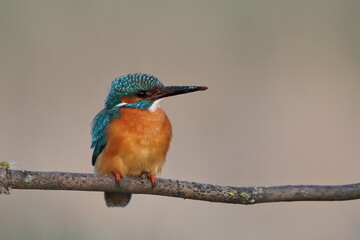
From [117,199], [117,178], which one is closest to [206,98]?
[117,199]

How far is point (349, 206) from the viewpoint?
121 inches

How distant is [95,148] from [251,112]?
4.20ft

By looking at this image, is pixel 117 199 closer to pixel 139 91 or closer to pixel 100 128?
pixel 100 128

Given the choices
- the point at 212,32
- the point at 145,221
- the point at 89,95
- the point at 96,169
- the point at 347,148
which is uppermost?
the point at 212,32

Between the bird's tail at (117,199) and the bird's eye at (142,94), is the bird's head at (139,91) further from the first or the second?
the bird's tail at (117,199)

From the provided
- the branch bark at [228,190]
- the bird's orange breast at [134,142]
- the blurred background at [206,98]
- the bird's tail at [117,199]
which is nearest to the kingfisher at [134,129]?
the bird's orange breast at [134,142]

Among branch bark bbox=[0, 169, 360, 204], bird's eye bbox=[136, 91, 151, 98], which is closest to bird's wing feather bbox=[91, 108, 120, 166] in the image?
bird's eye bbox=[136, 91, 151, 98]

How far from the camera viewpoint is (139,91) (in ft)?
7.52

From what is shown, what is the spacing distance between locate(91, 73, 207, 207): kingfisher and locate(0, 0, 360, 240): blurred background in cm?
53

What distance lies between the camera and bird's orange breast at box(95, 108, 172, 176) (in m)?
2.31

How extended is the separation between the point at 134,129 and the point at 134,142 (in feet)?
0.16

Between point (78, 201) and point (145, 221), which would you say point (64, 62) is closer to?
point (78, 201)

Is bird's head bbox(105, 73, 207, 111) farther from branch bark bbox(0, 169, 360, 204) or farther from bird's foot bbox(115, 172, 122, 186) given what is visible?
branch bark bbox(0, 169, 360, 204)

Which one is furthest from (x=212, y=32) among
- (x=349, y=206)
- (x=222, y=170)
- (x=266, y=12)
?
(x=349, y=206)
